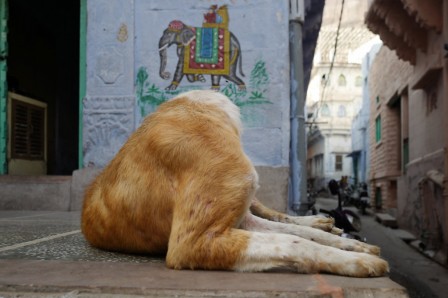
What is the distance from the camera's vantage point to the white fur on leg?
4.99ft

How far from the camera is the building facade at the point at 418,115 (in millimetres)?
7660

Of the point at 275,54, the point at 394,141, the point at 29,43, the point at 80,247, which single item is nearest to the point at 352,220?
the point at 275,54

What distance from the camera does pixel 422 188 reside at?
8648mm

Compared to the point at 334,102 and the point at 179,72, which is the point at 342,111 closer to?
the point at 334,102

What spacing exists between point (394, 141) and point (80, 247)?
1293 centimetres

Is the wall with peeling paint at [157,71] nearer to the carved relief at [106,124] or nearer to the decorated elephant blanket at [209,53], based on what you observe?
the carved relief at [106,124]

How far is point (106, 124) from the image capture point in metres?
5.29

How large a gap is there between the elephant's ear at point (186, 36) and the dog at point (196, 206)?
321 centimetres

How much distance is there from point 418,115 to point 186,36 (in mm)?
6677

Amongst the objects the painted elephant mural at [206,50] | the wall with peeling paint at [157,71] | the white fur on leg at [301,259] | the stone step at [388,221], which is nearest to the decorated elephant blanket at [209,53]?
Result: the painted elephant mural at [206,50]

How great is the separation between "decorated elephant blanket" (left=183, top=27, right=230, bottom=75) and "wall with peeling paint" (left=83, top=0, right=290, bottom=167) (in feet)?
0.37

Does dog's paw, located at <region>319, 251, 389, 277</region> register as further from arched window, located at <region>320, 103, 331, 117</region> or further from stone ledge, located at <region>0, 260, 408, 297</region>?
arched window, located at <region>320, 103, 331, 117</region>

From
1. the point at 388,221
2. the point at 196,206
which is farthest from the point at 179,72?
the point at 388,221

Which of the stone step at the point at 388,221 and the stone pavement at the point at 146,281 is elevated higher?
the stone pavement at the point at 146,281
